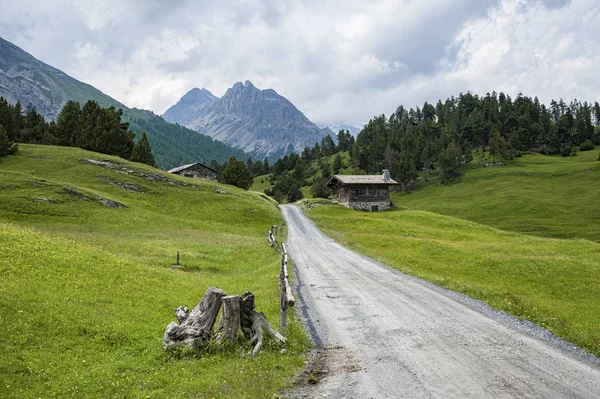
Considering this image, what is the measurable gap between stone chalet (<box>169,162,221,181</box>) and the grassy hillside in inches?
2557

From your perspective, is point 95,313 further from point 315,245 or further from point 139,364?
point 315,245

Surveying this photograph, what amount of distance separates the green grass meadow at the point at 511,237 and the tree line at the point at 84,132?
192ft

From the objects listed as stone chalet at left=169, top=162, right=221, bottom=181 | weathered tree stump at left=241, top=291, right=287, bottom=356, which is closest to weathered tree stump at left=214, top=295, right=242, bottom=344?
weathered tree stump at left=241, top=291, right=287, bottom=356

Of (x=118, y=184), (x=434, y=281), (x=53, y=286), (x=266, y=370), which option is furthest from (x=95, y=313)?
(x=118, y=184)

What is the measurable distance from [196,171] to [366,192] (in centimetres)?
4970

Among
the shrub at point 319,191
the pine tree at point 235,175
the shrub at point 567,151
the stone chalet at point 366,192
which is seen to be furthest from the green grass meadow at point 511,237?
the pine tree at point 235,175

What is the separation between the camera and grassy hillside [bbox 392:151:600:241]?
83.9 meters

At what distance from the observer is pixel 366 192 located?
9525 cm

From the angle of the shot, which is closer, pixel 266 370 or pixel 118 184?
pixel 266 370

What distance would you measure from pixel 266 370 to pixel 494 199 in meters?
113

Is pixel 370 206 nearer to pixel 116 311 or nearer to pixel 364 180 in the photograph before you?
pixel 364 180

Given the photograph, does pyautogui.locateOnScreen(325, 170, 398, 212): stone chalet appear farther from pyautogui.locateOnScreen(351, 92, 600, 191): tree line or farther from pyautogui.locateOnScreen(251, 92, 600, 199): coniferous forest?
pyautogui.locateOnScreen(351, 92, 600, 191): tree line

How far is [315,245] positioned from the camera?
41375 millimetres

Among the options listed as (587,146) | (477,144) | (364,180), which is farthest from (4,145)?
(587,146)
